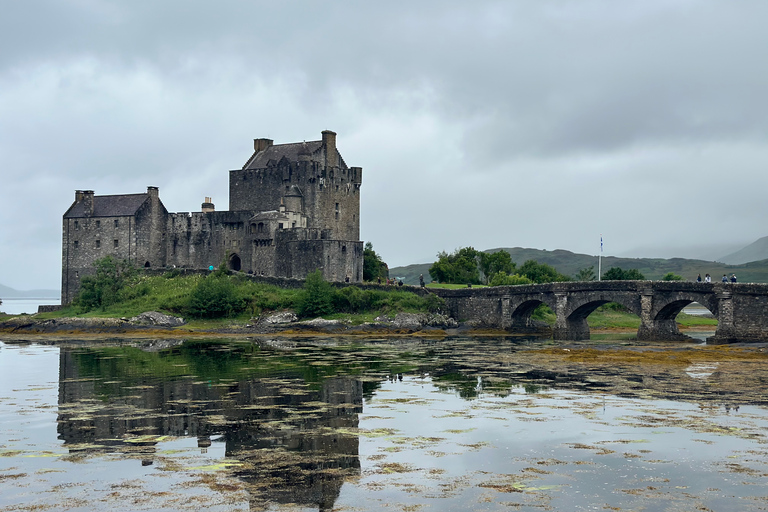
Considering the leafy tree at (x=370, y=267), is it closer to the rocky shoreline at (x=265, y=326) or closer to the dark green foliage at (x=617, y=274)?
the rocky shoreline at (x=265, y=326)

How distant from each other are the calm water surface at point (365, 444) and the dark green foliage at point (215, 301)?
100 ft

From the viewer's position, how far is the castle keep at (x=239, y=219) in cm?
7088

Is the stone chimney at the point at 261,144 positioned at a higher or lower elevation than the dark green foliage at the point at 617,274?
higher

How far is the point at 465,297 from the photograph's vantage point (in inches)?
2515

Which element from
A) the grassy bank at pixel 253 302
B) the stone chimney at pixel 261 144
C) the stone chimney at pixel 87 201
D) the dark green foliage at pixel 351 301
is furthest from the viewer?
the stone chimney at pixel 261 144

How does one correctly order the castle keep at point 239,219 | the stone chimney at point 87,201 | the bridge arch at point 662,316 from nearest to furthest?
the bridge arch at point 662,316 → the castle keep at point 239,219 → the stone chimney at point 87,201

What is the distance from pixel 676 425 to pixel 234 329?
4322cm

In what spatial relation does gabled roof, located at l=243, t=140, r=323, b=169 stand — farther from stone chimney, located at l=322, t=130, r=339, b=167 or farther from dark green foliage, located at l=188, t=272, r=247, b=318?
dark green foliage, located at l=188, t=272, r=247, b=318

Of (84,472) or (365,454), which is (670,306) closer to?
(365,454)

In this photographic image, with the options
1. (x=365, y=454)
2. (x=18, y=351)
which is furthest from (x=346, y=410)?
(x=18, y=351)

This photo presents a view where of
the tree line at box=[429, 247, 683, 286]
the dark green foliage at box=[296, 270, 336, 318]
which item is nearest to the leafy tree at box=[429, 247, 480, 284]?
the tree line at box=[429, 247, 683, 286]

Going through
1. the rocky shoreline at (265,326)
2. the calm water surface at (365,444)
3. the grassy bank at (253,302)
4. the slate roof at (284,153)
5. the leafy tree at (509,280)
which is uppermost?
the slate roof at (284,153)

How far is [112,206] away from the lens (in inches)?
2980

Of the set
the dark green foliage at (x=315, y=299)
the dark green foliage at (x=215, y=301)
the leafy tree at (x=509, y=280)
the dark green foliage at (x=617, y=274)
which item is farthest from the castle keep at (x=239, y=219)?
the dark green foliage at (x=617, y=274)
